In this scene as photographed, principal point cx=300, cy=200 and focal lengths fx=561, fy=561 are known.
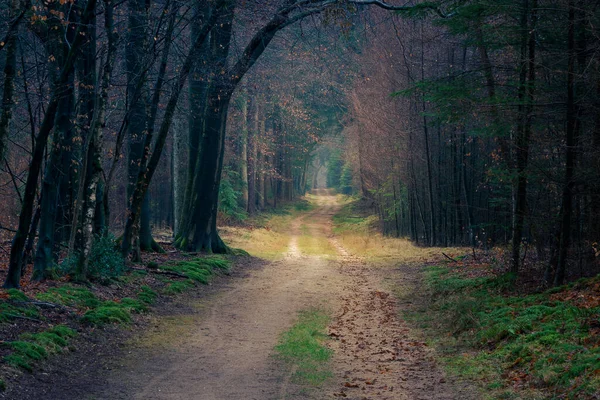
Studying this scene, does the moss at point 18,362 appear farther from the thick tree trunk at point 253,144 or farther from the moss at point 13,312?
the thick tree trunk at point 253,144

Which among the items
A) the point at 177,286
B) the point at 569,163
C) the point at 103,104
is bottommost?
the point at 177,286

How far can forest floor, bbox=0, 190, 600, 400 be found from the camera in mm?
6574

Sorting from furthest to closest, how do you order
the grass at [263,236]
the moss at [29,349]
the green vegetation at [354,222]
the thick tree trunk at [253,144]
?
1. the green vegetation at [354,222]
2. the thick tree trunk at [253,144]
3. the grass at [263,236]
4. the moss at [29,349]

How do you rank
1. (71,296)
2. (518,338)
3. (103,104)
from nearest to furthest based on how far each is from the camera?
(518,338) < (71,296) < (103,104)

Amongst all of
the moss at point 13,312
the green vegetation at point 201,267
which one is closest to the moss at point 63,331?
the moss at point 13,312

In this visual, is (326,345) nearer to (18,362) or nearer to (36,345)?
(36,345)

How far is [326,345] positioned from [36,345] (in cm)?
431

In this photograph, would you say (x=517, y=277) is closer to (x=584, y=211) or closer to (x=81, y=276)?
(x=584, y=211)

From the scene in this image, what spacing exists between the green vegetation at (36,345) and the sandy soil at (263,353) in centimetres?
77

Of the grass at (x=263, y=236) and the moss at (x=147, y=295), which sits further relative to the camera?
the grass at (x=263, y=236)

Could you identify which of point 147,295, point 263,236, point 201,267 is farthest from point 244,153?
point 147,295

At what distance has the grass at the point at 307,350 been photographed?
7.41m

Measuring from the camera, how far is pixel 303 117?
31.5 meters

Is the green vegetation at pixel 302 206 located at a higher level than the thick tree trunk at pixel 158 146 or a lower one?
lower
